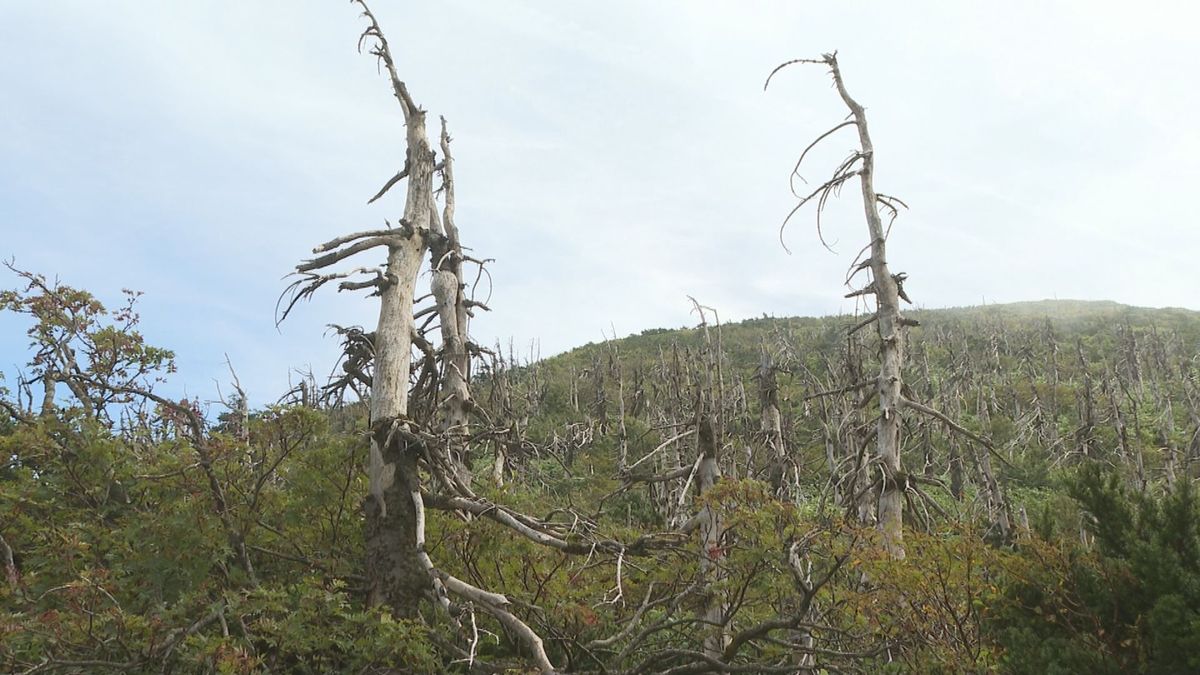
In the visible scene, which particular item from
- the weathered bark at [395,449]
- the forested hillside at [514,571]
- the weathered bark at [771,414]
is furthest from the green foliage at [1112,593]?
the weathered bark at [771,414]

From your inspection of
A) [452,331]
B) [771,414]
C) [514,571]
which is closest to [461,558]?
[514,571]

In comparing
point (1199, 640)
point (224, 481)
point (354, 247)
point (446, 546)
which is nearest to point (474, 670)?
point (446, 546)

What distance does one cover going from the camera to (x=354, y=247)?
7184 millimetres

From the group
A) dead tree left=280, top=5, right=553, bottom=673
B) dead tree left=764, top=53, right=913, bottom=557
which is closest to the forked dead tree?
dead tree left=764, top=53, right=913, bottom=557

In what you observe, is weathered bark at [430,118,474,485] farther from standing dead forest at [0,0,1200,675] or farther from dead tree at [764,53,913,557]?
dead tree at [764,53,913,557]

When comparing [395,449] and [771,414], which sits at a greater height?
[395,449]

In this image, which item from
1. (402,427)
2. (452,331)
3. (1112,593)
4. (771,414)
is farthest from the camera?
(771,414)

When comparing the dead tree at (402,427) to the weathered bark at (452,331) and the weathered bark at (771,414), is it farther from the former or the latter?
the weathered bark at (771,414)

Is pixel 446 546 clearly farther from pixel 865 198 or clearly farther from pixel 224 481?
pixel 865 198

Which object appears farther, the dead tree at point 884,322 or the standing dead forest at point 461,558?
the dead tree at point 884,322

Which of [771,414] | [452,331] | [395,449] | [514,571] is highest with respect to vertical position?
[452,331]

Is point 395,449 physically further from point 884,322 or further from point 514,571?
point 884,322

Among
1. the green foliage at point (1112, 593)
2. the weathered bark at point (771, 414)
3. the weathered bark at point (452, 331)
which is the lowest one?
the green foliage at point (1112, 593)

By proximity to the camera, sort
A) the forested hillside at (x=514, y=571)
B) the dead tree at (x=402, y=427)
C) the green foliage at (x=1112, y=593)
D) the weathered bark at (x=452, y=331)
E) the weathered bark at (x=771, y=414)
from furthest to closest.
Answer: the weathered bark at (x=771, y=414) → the weathered bark at (x=452, y=331) → the dead tree at (x=402, y=427) → the forested hillside at (x=514, y=571) → the green foliage at (x=1112, y=593)
